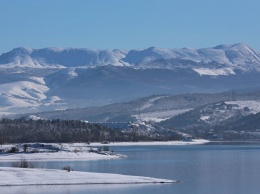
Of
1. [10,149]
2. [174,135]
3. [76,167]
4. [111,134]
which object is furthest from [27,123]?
[76,167]

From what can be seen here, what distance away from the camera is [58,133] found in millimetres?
155250

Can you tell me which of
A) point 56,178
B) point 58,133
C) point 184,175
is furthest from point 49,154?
point 58,133

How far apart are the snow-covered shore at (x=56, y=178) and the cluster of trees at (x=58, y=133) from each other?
226ft

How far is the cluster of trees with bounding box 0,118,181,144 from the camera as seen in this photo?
149 metres

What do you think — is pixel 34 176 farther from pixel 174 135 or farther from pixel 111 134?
pixel 174 135

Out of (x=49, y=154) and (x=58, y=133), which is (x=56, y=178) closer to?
(x=49, y=154)

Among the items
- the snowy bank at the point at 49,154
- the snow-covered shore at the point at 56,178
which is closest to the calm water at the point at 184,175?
the snow-covered shore at the point at 56,178

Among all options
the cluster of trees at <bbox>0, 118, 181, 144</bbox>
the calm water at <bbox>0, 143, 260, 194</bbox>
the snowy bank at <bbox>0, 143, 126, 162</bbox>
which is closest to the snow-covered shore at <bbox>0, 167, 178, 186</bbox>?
the calm water at <bbox>0, 143, 260, 194</bbox>

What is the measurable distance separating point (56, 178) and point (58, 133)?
305 feet

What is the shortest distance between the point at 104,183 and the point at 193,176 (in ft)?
33.0

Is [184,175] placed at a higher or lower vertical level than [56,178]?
higher

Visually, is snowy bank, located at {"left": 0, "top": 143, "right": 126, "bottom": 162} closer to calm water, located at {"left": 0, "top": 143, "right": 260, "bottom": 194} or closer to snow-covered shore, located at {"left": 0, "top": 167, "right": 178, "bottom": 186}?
calm water, located at {"left": 0, "top": 143, "right": 260, "bottom": 194}

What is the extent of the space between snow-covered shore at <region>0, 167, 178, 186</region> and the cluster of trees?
68.7 m

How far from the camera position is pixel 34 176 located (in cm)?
6272
